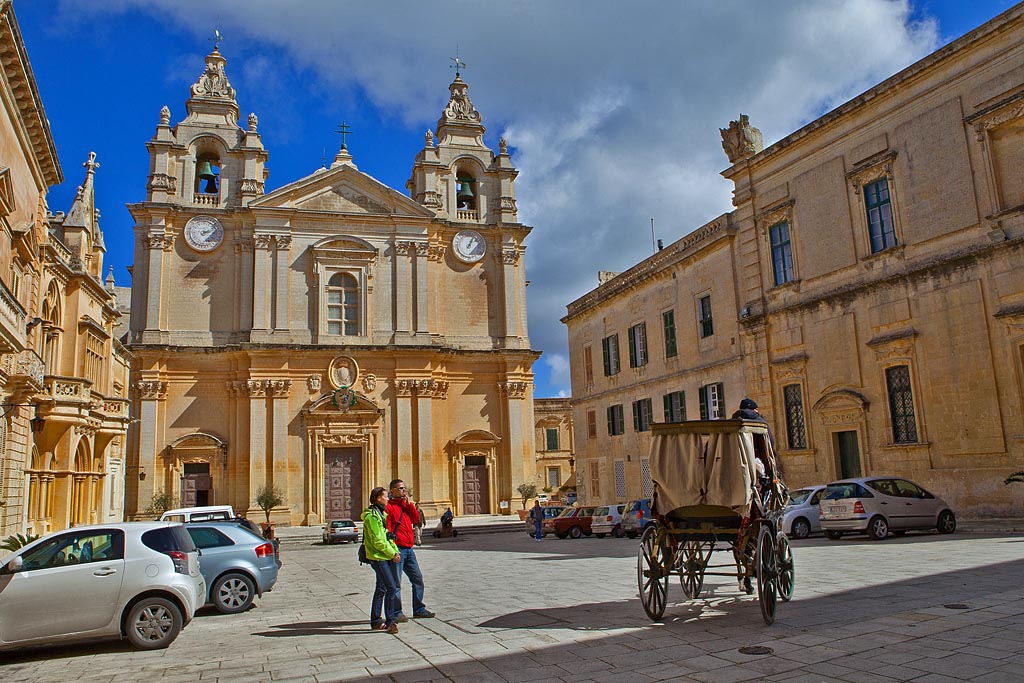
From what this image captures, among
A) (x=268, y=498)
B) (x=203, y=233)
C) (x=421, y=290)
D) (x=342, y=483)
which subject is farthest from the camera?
(x=421, y=290)

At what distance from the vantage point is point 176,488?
1307 inches

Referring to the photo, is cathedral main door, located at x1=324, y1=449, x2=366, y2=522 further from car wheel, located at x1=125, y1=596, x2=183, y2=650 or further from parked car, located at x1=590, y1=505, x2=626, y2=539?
car wheel, located at x1=125, y1=596, x2=183, y2=650

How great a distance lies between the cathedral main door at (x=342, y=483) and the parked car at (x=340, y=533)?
6.82 meters

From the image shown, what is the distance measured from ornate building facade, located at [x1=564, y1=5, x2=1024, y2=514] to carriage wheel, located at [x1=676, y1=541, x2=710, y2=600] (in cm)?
1126

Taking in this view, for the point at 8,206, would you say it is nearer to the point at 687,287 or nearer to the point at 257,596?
the point at 257,596

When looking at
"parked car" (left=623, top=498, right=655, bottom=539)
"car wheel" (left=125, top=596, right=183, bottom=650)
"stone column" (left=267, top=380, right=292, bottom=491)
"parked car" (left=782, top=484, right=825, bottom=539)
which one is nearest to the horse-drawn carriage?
"car wheel" (left=125, top=596, right=183, bottom=650)

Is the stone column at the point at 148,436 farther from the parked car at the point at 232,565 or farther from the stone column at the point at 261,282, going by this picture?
the parked car at the point at 232,565

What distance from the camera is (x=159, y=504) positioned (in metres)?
32.2

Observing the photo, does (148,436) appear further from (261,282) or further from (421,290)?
(421,290)

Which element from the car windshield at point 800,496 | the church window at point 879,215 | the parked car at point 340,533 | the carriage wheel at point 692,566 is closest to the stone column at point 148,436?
the parked car at point 340,533

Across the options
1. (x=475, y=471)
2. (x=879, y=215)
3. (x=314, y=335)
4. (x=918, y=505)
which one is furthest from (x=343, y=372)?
(x=918, y=505)

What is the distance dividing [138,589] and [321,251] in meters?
29.2

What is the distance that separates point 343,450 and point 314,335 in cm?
539

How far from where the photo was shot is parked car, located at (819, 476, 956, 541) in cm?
1641
